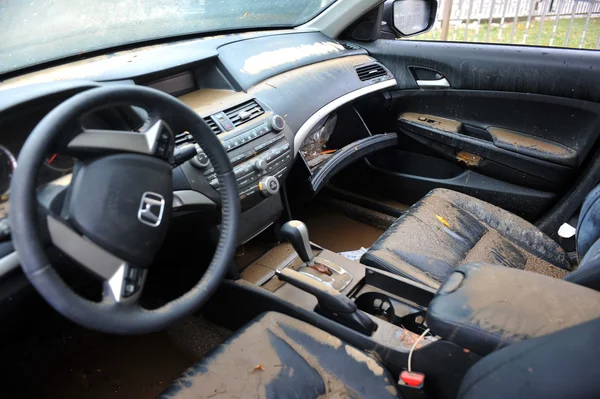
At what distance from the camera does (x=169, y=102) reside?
0.97m

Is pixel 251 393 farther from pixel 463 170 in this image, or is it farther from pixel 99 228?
pixel 463 170

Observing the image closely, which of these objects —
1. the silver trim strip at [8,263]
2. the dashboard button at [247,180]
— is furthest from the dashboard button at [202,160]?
the silver trim strip at [8,263]

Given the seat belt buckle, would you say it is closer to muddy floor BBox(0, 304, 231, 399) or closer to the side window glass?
muddy floor BBox(0, 304, 231, 399)

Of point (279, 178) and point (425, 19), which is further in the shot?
point (425, 19)

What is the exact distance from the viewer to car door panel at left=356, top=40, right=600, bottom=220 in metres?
1.86

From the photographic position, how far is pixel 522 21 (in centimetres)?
468

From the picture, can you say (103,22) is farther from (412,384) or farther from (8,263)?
(412,384)

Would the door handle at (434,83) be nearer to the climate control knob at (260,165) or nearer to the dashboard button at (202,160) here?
the climate control knob at (260,165)

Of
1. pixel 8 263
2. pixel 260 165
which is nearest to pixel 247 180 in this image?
pixel 260 165

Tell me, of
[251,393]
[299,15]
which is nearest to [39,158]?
[251,393]

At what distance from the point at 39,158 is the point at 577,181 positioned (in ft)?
6.29

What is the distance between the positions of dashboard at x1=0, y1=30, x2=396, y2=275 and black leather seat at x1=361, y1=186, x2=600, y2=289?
0.43 m

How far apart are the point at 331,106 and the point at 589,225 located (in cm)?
97

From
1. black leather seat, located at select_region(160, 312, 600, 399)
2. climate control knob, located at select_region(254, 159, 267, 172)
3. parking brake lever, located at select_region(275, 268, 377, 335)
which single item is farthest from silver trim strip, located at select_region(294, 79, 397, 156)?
black leather seat, located at select_region(160, 312, 600, 399)
